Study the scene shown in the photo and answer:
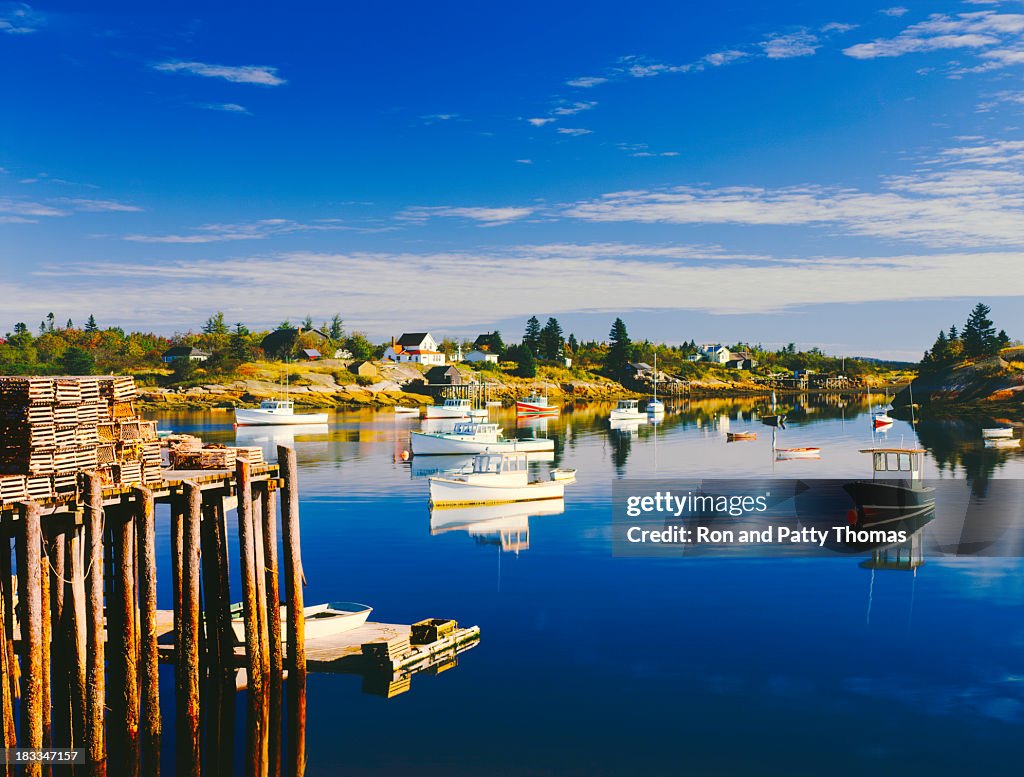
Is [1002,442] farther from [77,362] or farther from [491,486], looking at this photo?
[77,362]

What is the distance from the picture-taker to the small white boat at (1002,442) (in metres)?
103

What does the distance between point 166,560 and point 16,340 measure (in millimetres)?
171431

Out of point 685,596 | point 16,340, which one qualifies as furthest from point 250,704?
point 16,340

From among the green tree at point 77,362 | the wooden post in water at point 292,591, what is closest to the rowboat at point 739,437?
the wooden post in water at point 292,591

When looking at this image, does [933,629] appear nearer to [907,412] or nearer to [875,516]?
[875,516]

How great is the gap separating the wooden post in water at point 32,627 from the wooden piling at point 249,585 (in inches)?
225

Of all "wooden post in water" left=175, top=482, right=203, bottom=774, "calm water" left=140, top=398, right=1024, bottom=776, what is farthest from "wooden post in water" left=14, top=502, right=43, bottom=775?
"calm water" left=140, top=398, right=1024, bottom=776

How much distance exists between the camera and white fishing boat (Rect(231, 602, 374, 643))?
89.8ft

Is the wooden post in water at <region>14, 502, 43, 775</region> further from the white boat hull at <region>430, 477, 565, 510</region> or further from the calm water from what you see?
the white boat hull at <region>430, 477, 565, 510</region>

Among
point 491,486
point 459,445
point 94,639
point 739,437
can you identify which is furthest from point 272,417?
point 94,639

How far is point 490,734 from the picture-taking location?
24.6 meters

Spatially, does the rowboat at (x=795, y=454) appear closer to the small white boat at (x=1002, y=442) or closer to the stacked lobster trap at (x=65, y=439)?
the small white boat at (x=1002, y=442)

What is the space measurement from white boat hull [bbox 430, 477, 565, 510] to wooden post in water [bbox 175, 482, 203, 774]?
3432 cm

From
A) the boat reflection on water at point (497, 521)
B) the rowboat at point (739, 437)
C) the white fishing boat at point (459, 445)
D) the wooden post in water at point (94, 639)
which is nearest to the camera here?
the wooden post in water at point (94, 639)
